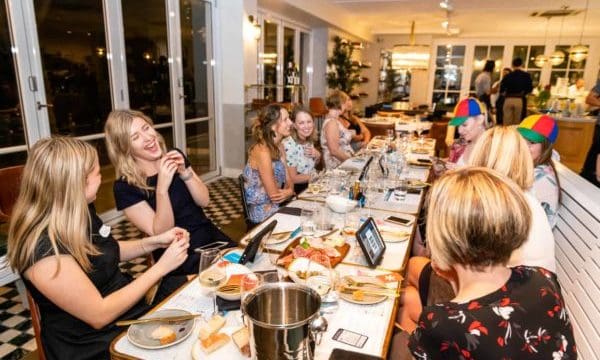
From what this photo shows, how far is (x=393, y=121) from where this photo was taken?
6898 mm

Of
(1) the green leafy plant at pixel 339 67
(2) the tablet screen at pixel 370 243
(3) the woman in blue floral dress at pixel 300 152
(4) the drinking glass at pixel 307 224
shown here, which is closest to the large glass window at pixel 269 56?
(1) the green leafy plant at pixel 339 67

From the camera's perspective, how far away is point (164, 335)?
1152 mm

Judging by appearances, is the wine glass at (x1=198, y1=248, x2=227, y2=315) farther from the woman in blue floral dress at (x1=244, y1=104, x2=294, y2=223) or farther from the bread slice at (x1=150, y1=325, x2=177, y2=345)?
the woman in blue floral dress at (x1=244, y1=104, x2=294, y2=223)

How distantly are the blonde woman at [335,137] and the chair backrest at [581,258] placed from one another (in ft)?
7.14

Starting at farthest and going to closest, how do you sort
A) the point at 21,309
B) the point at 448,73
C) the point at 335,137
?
the point at 448,73
the point at 335,137
the point at 21,309

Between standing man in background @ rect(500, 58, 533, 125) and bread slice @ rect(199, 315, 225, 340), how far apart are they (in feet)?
28.1

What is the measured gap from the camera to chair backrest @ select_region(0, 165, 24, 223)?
2.67 m

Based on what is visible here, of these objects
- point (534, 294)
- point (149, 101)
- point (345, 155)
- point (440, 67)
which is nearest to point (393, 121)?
point (345, 155)

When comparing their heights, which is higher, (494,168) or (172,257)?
(494,168)

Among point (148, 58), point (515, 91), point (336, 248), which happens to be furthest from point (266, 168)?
point (515, 91)

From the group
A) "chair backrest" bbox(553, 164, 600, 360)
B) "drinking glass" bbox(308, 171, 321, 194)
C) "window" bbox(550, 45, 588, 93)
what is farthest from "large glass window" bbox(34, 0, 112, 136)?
"window" bbox(550, 45, 588, 93)

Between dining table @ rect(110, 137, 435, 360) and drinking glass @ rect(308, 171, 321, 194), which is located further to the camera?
drinking glass @ rect(308, 171, 321, 194)

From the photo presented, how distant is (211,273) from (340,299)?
47 centimetres

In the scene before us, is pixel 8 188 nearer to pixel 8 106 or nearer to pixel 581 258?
pixel 8 106
